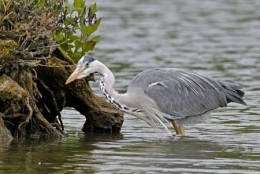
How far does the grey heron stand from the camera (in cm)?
1120

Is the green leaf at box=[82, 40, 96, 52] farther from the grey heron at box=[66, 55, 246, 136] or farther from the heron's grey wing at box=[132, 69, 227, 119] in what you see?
the heron's grey wing at box=[132, 69, 227, 119]

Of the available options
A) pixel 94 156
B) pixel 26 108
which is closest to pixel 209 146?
pixel 94 156

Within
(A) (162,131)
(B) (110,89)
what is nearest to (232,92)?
(A) (162,131)

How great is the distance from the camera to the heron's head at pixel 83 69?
10.5 metres

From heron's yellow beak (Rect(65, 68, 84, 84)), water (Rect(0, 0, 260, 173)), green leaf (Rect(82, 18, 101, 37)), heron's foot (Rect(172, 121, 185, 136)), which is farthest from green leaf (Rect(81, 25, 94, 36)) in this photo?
heron's foot (Rect(172, 121, 185, 136))

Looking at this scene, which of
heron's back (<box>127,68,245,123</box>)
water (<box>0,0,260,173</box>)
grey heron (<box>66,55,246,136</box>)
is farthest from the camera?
heron's back (<box>127,68,245,123</box>)

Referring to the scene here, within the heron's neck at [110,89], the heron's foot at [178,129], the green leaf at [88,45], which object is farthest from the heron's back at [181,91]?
the green leaf at [88,45]

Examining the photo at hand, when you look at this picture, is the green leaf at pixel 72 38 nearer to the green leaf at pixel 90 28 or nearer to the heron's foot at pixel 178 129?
the green leaf at pixel 90 28

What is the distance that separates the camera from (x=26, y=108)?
10320mm

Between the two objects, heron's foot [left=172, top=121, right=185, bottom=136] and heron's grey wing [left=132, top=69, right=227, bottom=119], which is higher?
heron's grey wing [left=132, top=69, right=227, bottom=119]

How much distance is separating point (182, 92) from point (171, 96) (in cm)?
21

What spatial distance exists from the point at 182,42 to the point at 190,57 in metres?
3.11

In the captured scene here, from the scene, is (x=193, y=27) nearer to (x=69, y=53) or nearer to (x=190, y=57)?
(x=190, y=57)

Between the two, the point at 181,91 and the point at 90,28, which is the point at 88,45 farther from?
the point at 181,91
